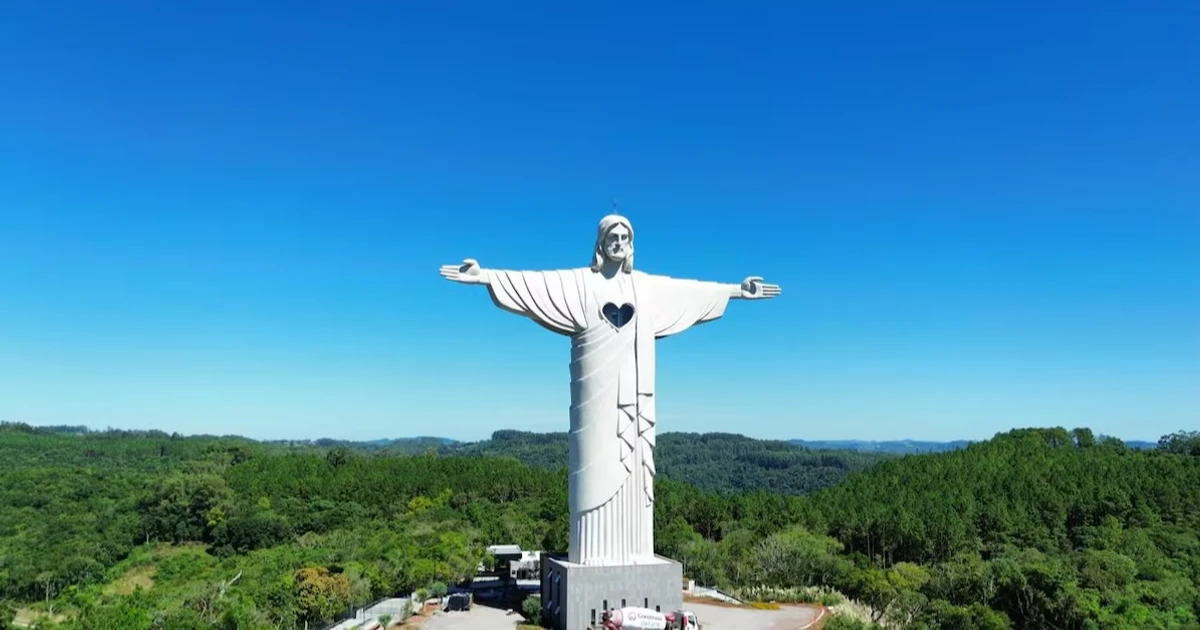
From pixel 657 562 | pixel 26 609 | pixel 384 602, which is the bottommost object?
pixel 26 609

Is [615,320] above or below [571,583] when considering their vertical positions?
above

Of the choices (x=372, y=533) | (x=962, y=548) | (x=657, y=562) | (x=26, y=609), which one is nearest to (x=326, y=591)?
(x=657, y=562)

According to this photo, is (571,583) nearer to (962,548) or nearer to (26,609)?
(962,548)

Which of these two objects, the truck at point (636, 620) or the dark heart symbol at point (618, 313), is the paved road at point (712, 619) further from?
the dark heart symbol at point (618, 313)

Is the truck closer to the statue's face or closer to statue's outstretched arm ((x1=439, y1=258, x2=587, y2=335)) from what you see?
statue's outstretched arm ((x1=439, y1=258, x2=587, y2=335))

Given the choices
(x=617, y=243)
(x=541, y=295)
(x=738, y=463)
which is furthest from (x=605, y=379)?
(x=738, y=463)

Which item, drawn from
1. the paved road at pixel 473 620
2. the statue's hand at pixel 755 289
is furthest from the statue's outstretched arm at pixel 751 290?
the paved road at pixel 473 620

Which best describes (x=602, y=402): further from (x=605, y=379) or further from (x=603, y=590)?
(x=603, y=590)
